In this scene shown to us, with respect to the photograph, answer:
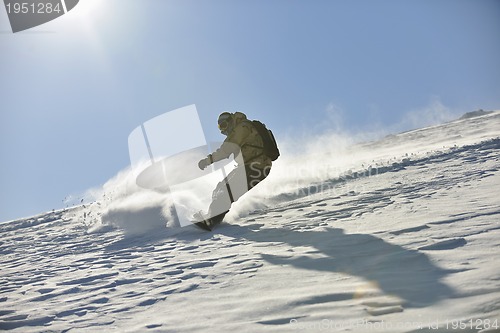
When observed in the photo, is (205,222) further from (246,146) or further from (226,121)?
(226,121)

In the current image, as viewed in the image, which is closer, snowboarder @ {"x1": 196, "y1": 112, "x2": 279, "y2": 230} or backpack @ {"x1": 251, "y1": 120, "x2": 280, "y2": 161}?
snowboarder @ {"x1": 196, "y1": 112, "x2": 279, "y2": 230}

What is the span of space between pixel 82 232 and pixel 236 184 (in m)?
4.62

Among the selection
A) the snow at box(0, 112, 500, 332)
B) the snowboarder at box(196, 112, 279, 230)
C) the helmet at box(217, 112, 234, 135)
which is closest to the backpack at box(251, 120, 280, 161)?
the snowboarder at box(196, 112, 279, 230)

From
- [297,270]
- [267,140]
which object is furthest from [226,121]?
[297,270]

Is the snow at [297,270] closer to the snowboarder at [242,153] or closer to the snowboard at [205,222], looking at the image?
the snowboard at [205,222]

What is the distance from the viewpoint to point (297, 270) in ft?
12.6

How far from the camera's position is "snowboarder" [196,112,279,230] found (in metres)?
8.04

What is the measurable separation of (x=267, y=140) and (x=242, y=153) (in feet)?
2.16

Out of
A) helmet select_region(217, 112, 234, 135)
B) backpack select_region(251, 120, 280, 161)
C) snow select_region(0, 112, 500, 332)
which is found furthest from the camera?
helmet select_region(217, 112, 234, 135)

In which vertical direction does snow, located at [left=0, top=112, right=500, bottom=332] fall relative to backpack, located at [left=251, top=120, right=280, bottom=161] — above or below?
below

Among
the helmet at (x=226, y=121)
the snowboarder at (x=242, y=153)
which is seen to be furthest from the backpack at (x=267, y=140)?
the helmet at (x=226, y=121)

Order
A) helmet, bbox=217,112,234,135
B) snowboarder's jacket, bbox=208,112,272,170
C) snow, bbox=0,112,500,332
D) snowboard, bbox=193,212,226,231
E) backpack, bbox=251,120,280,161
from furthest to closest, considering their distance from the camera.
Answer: helmet, bbox=217,112,234,135 < backpack, bbox=251,120,280,161 < snowboarder's jacket, bbox=208,112,272,170 < snowboard, bbox=193,212,226,231 < snow, bbox=0,112,500,332

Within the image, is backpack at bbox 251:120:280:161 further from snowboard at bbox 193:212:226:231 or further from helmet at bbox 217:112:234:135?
snowboard at bbox 193:212:226:231

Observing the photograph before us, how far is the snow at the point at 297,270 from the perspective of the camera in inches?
106
